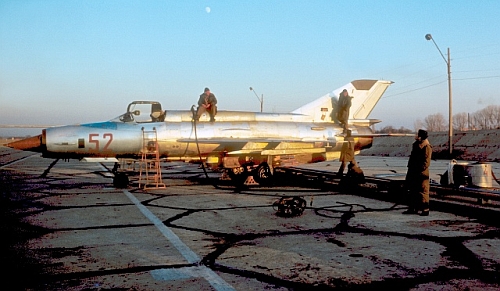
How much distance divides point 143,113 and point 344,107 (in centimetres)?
736

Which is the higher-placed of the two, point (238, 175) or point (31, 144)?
point (31, 144)

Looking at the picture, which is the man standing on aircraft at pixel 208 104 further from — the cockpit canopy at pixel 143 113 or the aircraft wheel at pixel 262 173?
the aircraft wheel at pixel 262 173

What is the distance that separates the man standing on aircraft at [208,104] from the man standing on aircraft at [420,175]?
25.4 feet

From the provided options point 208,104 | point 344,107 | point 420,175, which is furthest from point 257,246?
point 344,107

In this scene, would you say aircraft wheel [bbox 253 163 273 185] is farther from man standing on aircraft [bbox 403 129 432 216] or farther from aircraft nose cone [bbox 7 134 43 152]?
aircraft nose cone [bbox 7 134 43 152]

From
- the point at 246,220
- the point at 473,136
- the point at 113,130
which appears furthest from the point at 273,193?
the point at 473,136

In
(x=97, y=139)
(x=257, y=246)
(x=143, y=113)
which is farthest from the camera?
(x=143, y=113)

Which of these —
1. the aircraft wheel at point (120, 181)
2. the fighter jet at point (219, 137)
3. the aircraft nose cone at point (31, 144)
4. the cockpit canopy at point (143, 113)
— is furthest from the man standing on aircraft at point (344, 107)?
the aircraft nose cone at point (31, 144)

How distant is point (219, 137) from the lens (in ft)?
47.1

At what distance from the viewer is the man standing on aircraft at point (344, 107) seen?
618 inches

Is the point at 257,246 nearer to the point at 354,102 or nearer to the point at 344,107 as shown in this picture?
the point at 344,107

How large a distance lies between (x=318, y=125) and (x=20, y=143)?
1016 centimetres

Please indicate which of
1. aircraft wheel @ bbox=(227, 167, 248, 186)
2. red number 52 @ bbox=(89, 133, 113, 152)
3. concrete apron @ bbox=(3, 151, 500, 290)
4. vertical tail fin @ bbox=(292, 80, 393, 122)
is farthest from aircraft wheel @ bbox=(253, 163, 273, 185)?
red number 52 @ bbox=(89, 133, 113, 152)

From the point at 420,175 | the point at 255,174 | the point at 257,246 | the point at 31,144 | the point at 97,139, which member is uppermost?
the point at 97,139
